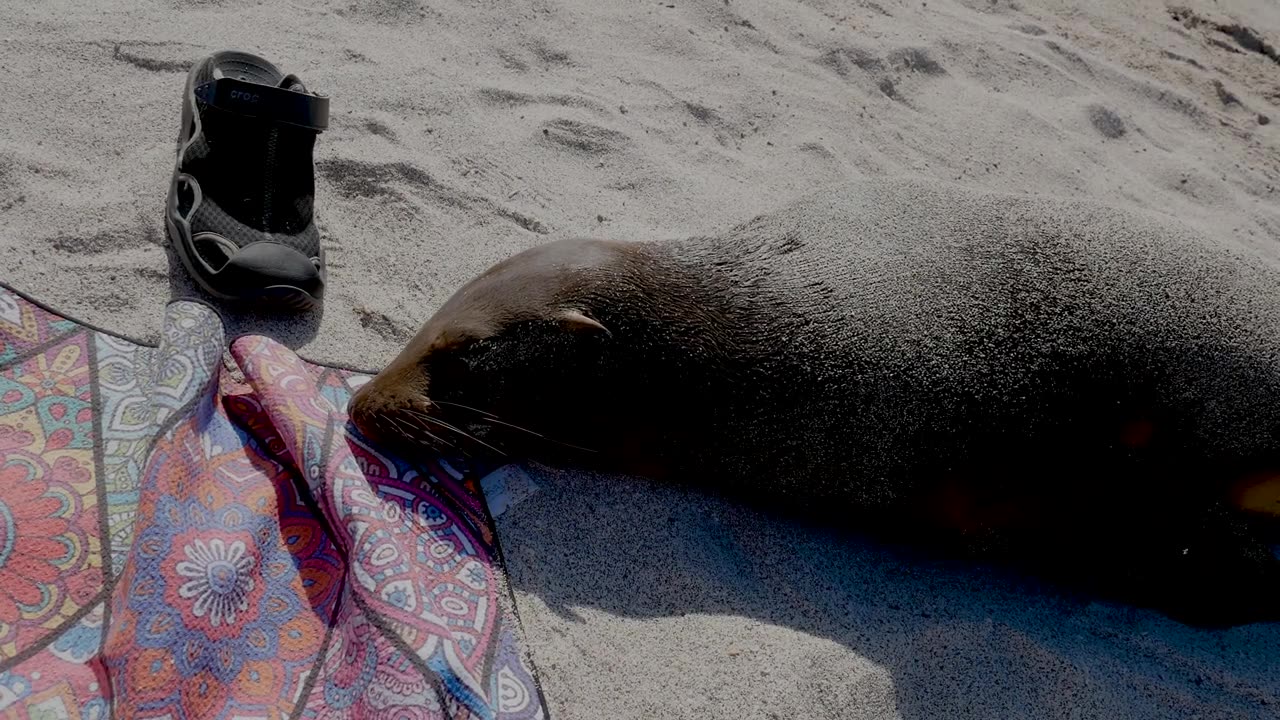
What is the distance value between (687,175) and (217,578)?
2.55 m

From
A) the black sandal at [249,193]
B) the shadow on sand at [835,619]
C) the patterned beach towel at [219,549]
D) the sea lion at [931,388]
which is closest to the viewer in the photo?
the patterned beach towel at [219,549]

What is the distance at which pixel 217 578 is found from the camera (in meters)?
2.27

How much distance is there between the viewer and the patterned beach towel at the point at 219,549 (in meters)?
2.14

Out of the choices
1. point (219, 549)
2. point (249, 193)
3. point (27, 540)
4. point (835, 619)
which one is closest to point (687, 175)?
point (249, 193)


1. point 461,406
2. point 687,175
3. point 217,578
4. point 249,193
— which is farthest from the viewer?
point 687,175

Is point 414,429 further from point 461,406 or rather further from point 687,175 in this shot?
point 687,175

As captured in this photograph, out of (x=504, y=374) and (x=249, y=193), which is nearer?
(x=504, y=374)

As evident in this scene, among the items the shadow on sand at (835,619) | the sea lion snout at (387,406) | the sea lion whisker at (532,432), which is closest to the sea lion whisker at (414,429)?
the sea lion snout at (387,406)

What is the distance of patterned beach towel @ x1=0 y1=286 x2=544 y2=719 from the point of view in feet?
7.01

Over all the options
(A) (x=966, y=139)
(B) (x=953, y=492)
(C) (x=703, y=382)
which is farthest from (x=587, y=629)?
(A) (x=966, y=139)

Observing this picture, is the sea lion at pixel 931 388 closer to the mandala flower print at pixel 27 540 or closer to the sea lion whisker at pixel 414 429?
the sea lion whisker at pixel 414 429

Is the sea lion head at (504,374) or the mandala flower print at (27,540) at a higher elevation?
the sea lion head at (504,374)

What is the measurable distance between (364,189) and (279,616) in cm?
182

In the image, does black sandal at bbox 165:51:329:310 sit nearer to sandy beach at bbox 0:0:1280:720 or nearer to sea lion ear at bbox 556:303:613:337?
sandy beach at bbox 0:0:1280:720
